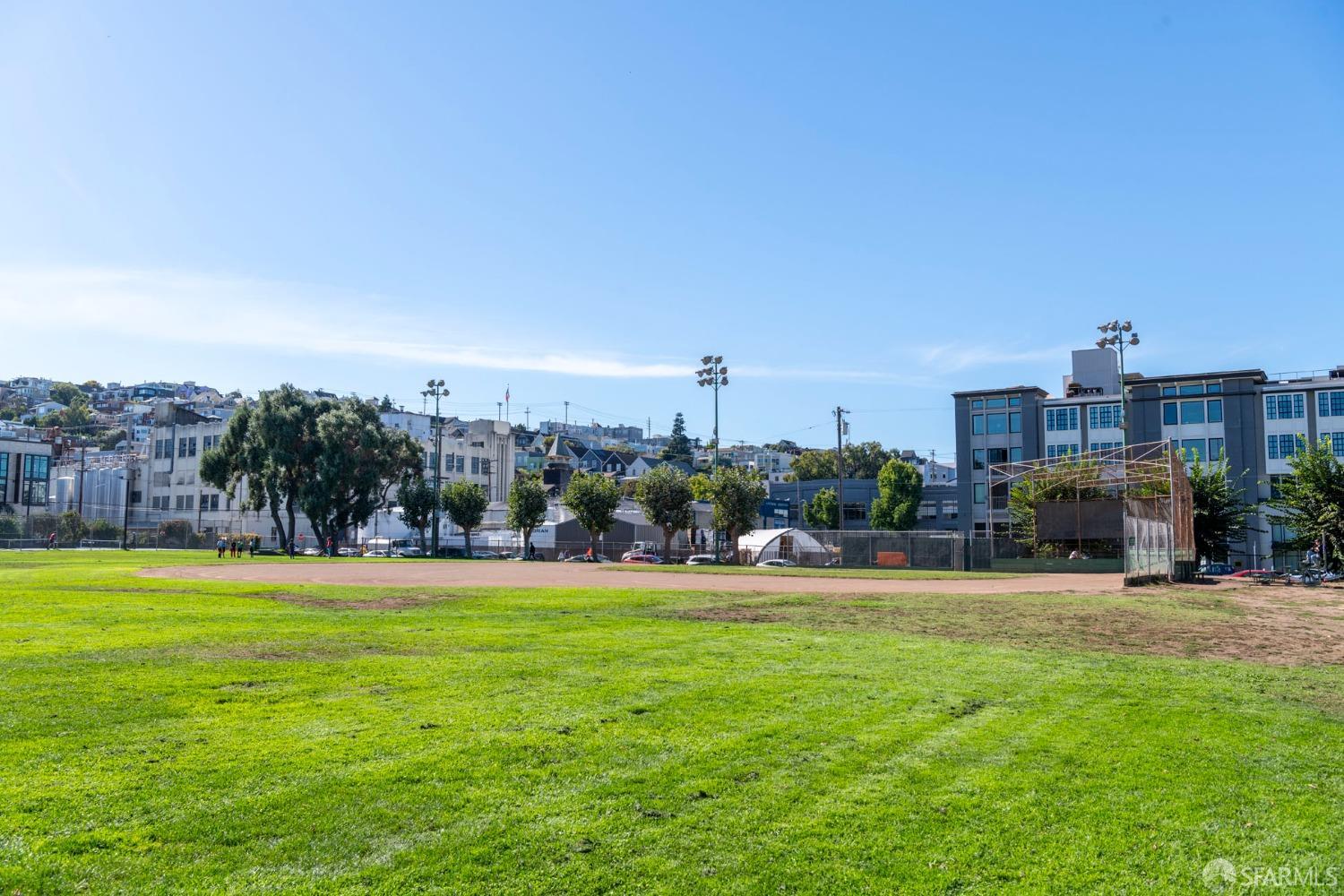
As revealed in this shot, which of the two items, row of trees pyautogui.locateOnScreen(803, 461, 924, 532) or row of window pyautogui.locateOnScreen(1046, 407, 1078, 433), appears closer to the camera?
row of window pyautogui.locateOnScreen(1046, 407, 1078, 433)

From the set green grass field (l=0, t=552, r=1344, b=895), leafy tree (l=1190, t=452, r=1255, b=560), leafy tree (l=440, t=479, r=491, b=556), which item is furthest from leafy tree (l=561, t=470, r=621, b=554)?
green grass field (l=0, t=552, r=1344, b=895)

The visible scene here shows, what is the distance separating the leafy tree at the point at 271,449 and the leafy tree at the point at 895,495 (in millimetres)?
54541

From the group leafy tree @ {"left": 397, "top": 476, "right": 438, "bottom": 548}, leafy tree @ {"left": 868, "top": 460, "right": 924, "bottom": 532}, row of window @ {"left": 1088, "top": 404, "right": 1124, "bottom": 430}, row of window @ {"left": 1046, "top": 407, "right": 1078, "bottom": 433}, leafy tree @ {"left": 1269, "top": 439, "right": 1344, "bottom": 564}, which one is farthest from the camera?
leafy tree @ {"left": 868, "top": 460, "right": 924, "bottom": 532}

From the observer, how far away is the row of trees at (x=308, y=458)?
253 feet

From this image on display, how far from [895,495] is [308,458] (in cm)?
5576

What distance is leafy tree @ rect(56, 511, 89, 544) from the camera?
9062cm

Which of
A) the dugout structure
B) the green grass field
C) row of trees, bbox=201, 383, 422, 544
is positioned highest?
row of trees, bbox=201, 383, 422, 544

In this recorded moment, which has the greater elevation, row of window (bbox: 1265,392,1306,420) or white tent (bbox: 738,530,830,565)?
row of window (bbox: 1265,392,1306,420)

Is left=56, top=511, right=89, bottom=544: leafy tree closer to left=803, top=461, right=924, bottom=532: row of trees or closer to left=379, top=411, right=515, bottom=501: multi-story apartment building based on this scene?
left=379, top=411, right=515, bottom=501: multi-story apartment building

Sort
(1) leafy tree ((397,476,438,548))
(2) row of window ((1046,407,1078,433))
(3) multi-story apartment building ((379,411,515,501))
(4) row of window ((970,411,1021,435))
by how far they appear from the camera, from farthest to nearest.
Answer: (3) multi-story apartment building ((379,411,515,501))
(4) row of window ((970,411,1021,435))
(2) row of window ((1046,407,1078,433))
(1) leafy tree ((397,476,438,548))

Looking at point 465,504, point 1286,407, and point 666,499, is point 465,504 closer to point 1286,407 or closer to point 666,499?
point 666,499

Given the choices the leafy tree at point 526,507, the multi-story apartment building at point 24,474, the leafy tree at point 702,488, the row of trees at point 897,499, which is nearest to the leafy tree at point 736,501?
the leafy tree at point 702,488

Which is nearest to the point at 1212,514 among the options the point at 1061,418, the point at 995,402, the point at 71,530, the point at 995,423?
the point at 1061,418

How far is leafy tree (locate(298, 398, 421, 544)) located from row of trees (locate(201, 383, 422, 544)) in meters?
0.07
